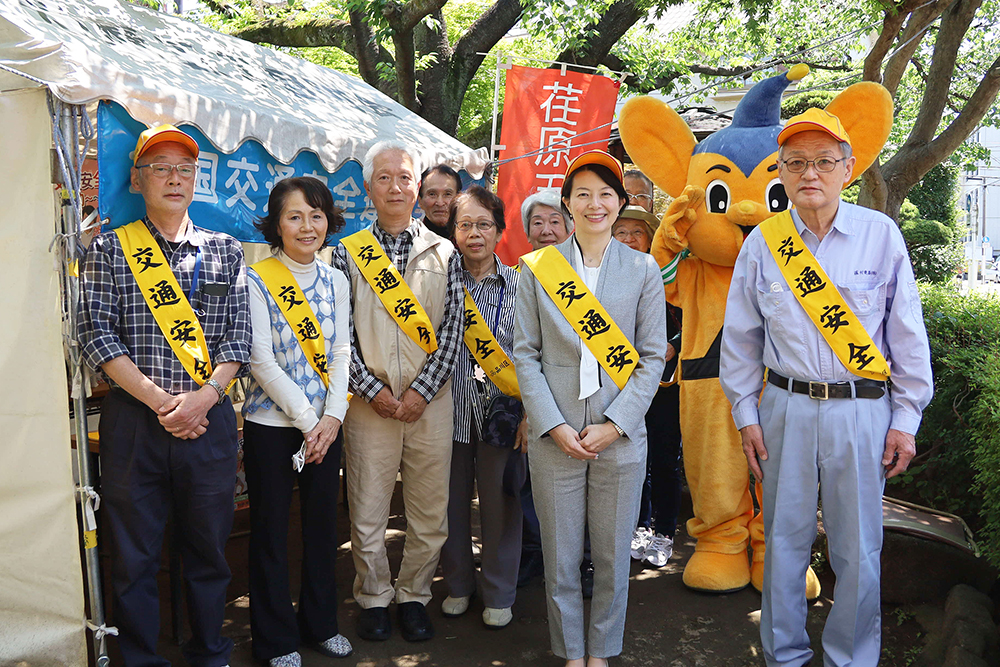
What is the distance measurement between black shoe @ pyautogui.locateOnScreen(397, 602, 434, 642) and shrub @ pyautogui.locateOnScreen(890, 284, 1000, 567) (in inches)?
98.6

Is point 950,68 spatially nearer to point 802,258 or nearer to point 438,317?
point 802,258

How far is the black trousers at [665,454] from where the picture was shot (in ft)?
15.4

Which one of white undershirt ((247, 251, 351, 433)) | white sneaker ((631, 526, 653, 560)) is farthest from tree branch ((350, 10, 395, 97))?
white sneaker ((631, 526, 653, 560))

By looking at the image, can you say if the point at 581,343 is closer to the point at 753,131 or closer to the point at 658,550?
the point at 753,131

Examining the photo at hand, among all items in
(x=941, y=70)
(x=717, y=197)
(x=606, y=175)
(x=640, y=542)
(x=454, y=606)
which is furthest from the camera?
(x=941, y=70)

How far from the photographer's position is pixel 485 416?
3656 mm

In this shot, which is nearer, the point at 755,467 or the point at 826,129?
the point at 826,129

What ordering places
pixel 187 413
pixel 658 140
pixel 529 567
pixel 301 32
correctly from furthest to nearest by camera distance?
pixel 301 32
pixel 529 567
pixel 658 140
pixel 187 413

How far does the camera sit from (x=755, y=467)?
10.7 ft

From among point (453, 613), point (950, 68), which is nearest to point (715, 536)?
point (453, 613)

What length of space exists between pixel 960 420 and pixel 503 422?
249cm

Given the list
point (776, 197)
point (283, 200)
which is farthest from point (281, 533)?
point (776, 197)

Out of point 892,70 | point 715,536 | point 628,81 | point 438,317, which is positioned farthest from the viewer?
point 628,81

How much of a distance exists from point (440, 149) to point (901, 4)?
3108mm
